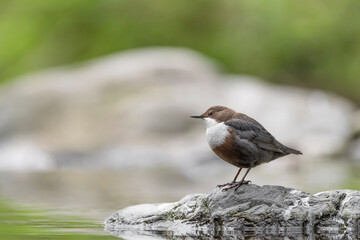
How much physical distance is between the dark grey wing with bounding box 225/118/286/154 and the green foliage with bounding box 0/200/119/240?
1.40 meters

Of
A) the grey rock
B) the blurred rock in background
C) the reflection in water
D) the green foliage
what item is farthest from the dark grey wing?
the grey rock

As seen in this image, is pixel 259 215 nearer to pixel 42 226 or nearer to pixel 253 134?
pixel 253 134

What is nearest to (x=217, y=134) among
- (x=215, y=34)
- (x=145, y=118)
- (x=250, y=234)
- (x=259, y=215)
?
(x=259, y=215)

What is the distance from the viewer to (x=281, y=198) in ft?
22.0

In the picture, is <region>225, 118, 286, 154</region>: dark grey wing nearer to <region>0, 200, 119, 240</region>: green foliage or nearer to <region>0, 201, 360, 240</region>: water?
<region>0, 201, 360, 240</region>: water

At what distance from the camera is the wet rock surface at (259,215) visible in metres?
6.55

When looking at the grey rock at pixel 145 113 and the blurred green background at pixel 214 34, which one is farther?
the blurred green background at pixel 214 34

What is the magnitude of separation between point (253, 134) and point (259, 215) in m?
0.70

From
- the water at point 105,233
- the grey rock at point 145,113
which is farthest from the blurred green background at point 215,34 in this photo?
the water at point 105,233

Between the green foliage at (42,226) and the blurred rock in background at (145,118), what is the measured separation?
721cm

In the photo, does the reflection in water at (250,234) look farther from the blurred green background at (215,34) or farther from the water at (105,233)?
the blurred green background at (215,34)

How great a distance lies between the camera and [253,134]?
6.85 m

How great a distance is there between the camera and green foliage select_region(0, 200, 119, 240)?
6402 mm

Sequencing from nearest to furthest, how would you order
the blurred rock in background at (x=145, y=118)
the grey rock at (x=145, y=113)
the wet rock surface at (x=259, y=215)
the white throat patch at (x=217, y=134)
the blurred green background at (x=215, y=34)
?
the wet rock surface at (x=259, y=215)
the white throat patch at (x=217, y=134)
the blurred rock in background at (x=145, y=118)
the grey rock at (x=145, y=113)
the blurred green background at (x=215, y=34)
